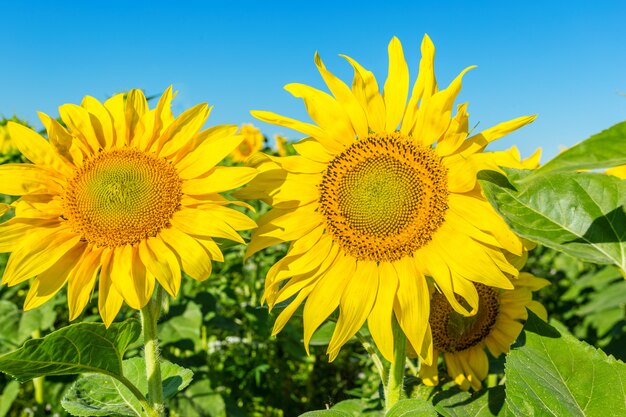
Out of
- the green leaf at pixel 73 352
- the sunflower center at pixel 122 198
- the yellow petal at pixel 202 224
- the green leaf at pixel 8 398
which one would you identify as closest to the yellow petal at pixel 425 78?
the yellow petal at pixel 202 224

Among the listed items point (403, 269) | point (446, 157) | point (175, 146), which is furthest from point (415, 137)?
point (175, 146)

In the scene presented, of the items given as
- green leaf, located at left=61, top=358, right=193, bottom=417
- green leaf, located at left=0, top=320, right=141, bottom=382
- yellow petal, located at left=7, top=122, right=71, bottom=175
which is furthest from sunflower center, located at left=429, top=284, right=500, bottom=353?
yellow petal, located at left=7, top=122, right=71, bottom=175

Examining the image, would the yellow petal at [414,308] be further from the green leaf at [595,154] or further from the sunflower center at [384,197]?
the green leaf at [595,154]

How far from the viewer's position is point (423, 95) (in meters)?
1.49

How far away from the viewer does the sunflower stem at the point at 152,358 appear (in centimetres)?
157

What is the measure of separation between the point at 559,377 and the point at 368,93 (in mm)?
704

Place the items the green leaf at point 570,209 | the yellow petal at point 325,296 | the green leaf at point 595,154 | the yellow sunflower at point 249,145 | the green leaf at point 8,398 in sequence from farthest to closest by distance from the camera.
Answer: the yellow sunflower at point 249,145 < the green leaf at point 8,398 < the yellow petal at point 325,296 < the green leaf at point 570,209 < the green leaf at point 595,154

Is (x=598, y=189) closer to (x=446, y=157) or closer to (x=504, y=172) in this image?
(x=504, y=172)

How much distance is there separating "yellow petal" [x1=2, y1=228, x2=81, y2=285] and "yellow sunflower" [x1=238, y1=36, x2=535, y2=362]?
0.45 m

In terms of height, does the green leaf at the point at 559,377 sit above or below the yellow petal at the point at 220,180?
below

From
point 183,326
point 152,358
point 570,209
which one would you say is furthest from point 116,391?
point 183,326

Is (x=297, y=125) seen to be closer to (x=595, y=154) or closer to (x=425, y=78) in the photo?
(x=425, y=78)

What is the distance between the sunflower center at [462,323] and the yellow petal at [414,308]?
27 cm

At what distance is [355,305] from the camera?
1.54 metres
